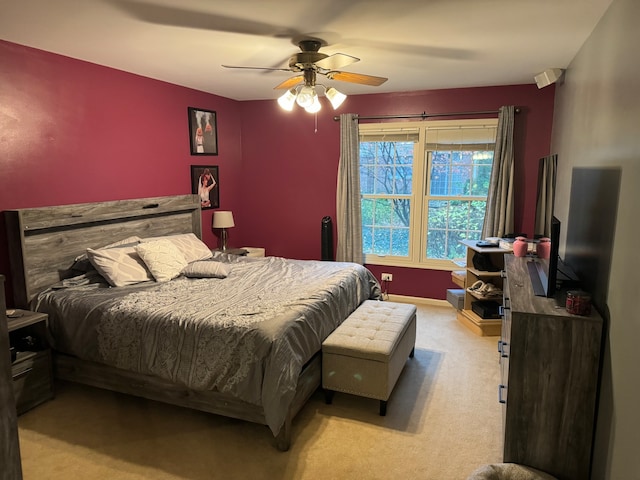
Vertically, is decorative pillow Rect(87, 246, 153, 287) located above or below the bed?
above

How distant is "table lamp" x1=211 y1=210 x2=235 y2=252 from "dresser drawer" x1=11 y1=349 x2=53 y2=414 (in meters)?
2.33

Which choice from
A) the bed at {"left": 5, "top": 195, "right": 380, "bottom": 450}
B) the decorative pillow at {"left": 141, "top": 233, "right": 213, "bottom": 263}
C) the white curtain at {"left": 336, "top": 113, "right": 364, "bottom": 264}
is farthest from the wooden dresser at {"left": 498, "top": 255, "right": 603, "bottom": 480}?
the white curtain at {"left": 336, "top": 113, "right": 364, "bottom": 264}

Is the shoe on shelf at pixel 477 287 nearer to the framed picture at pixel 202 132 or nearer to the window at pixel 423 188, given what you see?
the window at pixel 423 188

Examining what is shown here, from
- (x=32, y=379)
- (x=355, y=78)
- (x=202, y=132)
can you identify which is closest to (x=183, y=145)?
(x=202, y=132)

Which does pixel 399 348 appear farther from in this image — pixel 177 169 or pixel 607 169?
pixel 177 169

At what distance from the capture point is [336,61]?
2.90 meters

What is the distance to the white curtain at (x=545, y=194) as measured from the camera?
4.01 metres

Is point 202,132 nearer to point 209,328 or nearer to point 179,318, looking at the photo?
point 179,318

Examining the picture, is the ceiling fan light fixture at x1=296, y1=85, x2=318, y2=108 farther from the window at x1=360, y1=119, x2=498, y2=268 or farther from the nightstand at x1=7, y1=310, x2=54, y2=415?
the nightstand at x1=7, y1=310, x2=54, y2=415

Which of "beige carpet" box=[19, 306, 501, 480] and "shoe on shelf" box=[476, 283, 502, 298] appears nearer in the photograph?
"beige carpet" box=[19, 306, 501, 480]

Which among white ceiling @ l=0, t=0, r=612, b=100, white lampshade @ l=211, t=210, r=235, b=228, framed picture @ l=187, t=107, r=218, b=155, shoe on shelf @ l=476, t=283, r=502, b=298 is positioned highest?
white ceiling @ l=0, t=0, r=612, b=100

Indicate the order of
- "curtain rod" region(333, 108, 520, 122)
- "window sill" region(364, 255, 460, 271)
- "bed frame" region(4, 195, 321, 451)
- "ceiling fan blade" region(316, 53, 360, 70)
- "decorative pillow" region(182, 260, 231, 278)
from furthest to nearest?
"window sill" region(364, 255, 460, 271), "curtain rod" region(333, 108, 520, 122), "decorative pillow" region(182, 260, 231, 278), "ceiling fan blade" region(316, 53, 360, 70), "bed frame" region(4, 195, 321, 451)

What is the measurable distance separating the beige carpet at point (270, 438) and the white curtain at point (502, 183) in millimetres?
1878

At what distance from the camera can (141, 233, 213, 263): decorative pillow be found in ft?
13.4
